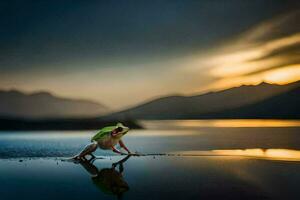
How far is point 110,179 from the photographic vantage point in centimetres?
366

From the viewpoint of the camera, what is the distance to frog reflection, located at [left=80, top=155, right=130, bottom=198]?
325cm

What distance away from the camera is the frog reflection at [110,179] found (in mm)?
3248

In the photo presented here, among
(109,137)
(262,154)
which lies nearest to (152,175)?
(109,137)

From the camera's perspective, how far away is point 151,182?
357cm

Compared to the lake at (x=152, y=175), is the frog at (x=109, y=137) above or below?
above

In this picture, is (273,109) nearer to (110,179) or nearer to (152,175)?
(152,175)

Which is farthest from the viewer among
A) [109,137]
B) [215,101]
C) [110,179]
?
[215,101]

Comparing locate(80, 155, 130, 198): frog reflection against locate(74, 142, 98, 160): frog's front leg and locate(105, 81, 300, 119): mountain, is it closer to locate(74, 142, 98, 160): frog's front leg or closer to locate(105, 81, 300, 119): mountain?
locate(74, 142, 98, 160): frog's front leg

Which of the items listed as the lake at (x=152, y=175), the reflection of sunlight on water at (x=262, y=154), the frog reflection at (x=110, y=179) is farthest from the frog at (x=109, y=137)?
the reflection of sunlight on water at (x=262, y=154)

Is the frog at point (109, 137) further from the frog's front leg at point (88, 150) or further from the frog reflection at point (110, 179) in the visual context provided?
the frog reflection at point (110, 179)

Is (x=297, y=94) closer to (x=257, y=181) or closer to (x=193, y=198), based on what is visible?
(x=257, y=181)

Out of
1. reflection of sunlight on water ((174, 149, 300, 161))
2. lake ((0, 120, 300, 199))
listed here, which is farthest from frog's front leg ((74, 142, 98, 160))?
reflection of sunlight on water ((174, 149, 300, 161))

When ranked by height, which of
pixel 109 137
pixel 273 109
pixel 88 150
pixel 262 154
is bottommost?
pixel 262 154

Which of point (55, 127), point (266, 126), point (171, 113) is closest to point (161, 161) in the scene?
point (171, 113)
